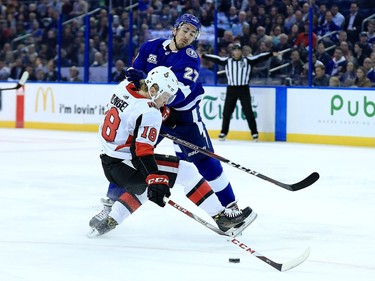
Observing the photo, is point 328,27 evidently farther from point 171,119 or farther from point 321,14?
point 171,119

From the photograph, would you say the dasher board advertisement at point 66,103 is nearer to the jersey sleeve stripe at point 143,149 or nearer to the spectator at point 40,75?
the spectator at point 40,75

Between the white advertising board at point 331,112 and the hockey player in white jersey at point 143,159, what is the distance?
5.98 m

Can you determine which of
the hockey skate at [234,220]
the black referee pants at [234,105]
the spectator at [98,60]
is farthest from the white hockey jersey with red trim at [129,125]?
the spectator at [98,60]

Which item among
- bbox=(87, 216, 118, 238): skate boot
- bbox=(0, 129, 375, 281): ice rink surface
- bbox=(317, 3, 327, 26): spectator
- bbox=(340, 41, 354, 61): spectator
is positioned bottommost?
bbox=(0, 129, 375, 281): ice rink surface

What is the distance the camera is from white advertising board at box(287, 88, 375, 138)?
1042cm

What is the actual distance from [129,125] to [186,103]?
2.45 feet

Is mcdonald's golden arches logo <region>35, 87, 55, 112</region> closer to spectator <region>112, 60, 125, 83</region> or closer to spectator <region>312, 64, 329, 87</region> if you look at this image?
spectator <region>112, 60, 125, 83</region>

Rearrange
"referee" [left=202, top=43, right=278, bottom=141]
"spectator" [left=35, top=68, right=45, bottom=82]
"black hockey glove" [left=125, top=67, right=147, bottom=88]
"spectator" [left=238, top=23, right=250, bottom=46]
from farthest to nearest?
"spectator" [left=35, top=68, right=45, bottom=82]
"spectator" [left=238, top=23, right=250, bottom=46]
"referee" [left=202, top=43, right=278, bottom=141]
"black hockey glove" [left=125, top=67, right=147, bottom=88]

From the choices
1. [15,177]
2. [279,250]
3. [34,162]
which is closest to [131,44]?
[34,162]

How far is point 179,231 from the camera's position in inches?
190

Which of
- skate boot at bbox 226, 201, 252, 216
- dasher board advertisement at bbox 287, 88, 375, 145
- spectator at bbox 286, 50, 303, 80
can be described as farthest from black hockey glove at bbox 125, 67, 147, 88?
spectator at bbox 286, 50, 303, 80

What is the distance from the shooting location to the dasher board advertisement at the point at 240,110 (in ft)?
37.1

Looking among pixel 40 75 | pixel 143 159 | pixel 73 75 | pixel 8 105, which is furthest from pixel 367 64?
pixel 143 159

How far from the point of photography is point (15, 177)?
283 inches
